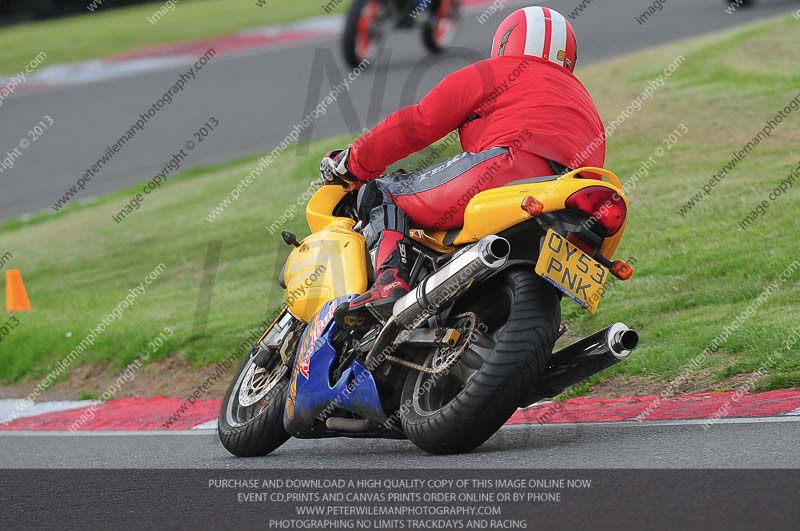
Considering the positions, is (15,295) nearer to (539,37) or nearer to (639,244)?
(639,244)

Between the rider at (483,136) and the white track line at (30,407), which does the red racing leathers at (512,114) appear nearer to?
the rider at (483,136)

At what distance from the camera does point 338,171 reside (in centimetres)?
596

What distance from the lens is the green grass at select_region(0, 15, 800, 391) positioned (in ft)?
23.9

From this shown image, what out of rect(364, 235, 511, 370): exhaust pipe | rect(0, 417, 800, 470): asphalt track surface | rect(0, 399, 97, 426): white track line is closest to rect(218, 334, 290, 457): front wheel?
rect(0, 417, 800, 470): asphalt track surface

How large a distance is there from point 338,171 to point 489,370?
158 cm

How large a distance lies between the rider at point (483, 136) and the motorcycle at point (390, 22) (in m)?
13.2

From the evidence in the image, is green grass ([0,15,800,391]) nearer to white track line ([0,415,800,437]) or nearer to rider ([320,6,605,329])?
white track line ([0,415,800,437])

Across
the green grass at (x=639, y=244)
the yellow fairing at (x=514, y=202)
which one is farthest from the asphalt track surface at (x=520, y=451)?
the green grass at (x=639, y=244)

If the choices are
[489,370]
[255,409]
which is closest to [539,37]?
[489,370]

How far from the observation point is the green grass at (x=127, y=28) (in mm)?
27578

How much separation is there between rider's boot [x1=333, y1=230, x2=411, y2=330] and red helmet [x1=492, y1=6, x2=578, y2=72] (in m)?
1.01

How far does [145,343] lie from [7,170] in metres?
10.2
